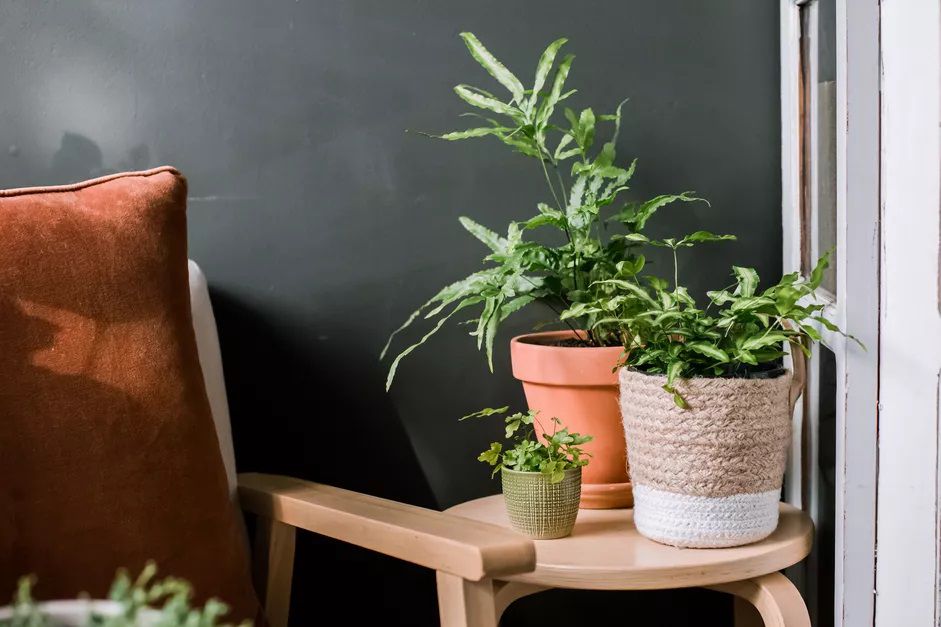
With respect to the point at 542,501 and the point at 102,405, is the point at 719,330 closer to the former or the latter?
the point at 542,501

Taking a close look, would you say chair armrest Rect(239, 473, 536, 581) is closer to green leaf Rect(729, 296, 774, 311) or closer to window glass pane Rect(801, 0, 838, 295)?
green leaf Rect(729, 296, 774, 311)

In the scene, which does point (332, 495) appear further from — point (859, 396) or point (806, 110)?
point (806, 110)

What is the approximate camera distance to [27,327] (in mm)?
1054

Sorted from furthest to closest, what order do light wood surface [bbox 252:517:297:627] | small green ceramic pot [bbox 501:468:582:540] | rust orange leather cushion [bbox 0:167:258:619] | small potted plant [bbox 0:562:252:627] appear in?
light wood surface [bbox 252:517:297:627], small green ceramic pot [bbox 501:468:582:540], rust orange leather cushion [bbox 0:167:258:619], small potted plant [bbox 0:562:252:627]

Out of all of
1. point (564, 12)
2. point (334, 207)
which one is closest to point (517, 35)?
point (564, 12)

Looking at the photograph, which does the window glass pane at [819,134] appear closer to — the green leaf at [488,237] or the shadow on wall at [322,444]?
the green leaf at [488,237]

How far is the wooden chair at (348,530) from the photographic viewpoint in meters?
0.95

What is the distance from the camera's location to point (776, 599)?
3.68 ft

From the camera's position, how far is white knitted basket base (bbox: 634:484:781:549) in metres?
1.12

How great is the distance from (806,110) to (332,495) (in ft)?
2.81

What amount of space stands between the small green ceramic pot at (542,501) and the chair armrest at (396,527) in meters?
0.13

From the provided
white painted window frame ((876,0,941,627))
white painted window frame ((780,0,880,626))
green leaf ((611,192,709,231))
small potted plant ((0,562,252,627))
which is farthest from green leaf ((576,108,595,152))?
small potted plant ((0,562,252,627))

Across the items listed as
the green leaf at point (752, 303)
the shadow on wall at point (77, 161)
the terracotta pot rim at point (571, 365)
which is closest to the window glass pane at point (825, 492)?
the green leaf at point (752, 303)

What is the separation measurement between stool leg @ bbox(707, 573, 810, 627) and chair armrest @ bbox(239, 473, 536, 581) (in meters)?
0.31
